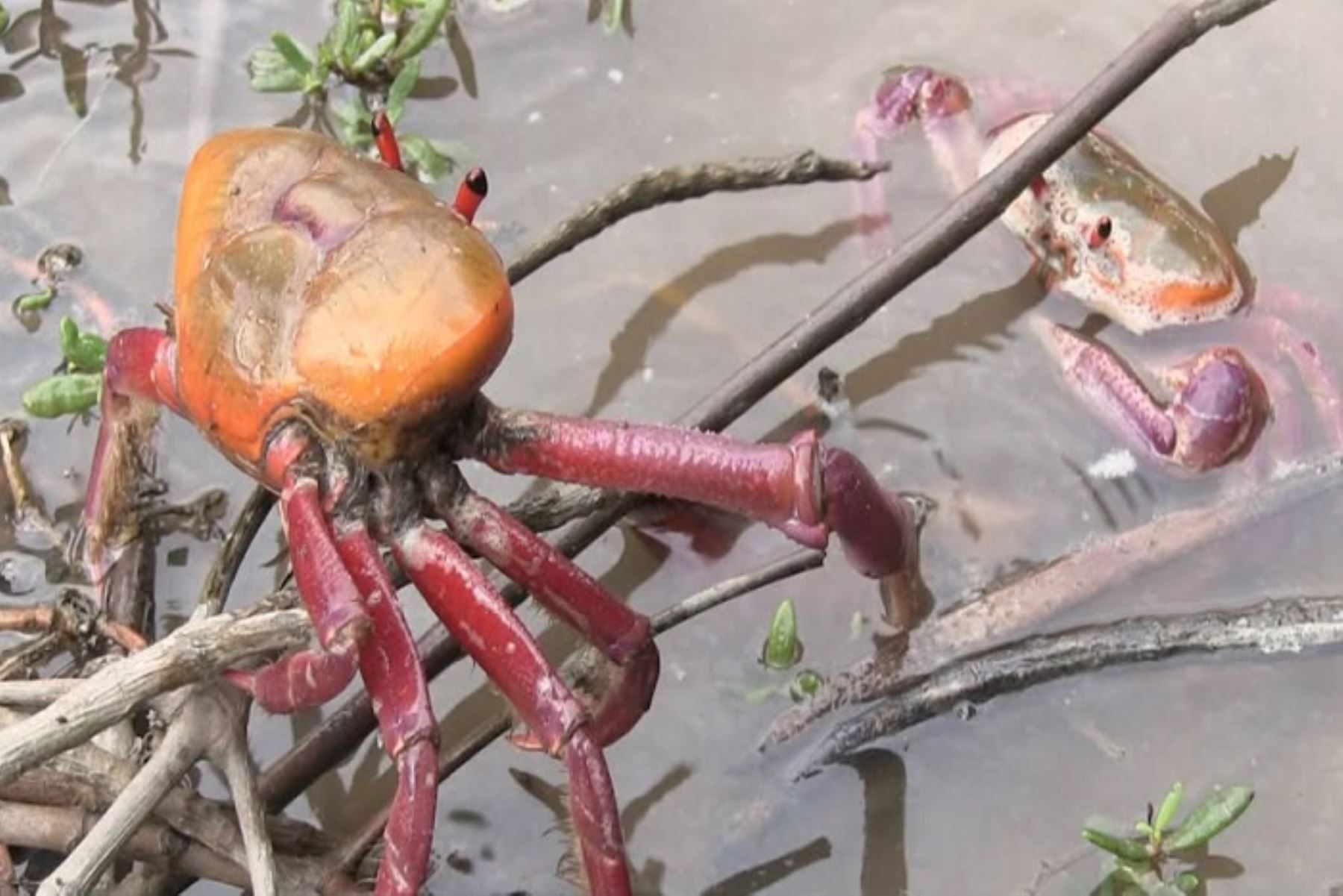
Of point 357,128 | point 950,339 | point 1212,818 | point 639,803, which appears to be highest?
point 357,128

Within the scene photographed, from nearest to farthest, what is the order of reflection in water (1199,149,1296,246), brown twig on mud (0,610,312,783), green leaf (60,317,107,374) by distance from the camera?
brown twig on mud (0,610,312,783), green leaf (60,317,107,374), reflection in water (1199,149,1296,246)

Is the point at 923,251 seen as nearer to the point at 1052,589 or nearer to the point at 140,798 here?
the point at 1052,589

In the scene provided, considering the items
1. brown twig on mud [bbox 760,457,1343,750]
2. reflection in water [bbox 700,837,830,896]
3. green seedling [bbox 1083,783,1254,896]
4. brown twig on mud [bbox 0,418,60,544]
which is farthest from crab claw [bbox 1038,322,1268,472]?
brown twig on mud [bbox 0,418,60,544]

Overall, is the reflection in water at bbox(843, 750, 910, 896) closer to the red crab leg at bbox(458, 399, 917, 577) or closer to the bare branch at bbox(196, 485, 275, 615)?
the red crab leg at bbox(458, 399, 917, 577)

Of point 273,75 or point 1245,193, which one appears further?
point 1245,193

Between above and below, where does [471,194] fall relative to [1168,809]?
above

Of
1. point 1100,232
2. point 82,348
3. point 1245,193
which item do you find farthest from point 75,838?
point 1245,193
